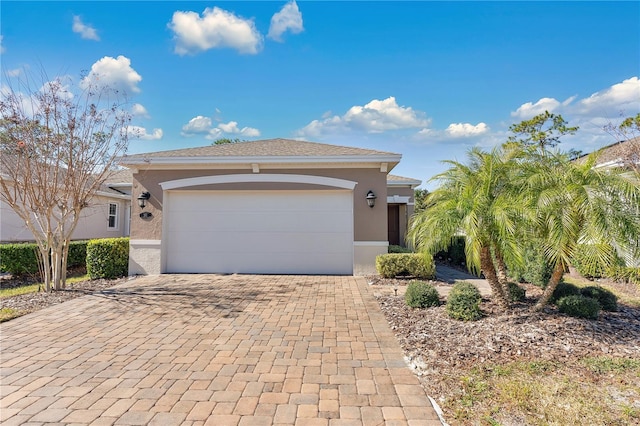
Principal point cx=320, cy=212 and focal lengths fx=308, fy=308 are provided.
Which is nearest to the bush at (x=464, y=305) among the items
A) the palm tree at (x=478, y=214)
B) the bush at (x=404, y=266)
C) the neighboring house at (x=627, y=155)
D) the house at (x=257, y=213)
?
the palm tree at (x=478, y=214)

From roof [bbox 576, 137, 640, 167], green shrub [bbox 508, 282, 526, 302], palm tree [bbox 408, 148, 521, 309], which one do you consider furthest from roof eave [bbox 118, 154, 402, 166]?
roof [bbox 576, 137, 640, 167]

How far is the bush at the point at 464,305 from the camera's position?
184 inches

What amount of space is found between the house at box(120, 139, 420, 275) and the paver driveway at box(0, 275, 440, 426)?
10.2 ft

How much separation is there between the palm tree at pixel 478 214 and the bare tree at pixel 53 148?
24.6 feet

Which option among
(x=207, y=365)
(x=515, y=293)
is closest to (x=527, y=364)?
(x=515, y=293)

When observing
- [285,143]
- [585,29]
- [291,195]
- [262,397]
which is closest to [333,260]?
[291,195]

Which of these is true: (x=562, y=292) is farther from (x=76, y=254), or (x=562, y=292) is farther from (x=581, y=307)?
(x=76, y=254)

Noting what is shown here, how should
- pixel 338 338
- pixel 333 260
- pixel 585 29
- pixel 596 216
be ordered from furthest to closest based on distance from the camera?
pixel 333 260 → pixel 585 29 → pixel 338 338 → pixel 596 216

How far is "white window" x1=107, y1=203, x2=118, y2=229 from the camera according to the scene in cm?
1634

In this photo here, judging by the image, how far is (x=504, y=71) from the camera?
9562mm

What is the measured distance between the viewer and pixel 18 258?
877 centimetres

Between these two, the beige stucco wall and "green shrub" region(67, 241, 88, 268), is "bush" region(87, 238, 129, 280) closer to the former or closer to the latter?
the beige stucco wall

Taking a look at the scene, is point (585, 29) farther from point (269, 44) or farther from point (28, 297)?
point (28, 297)

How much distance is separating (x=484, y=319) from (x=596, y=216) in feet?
6.61
